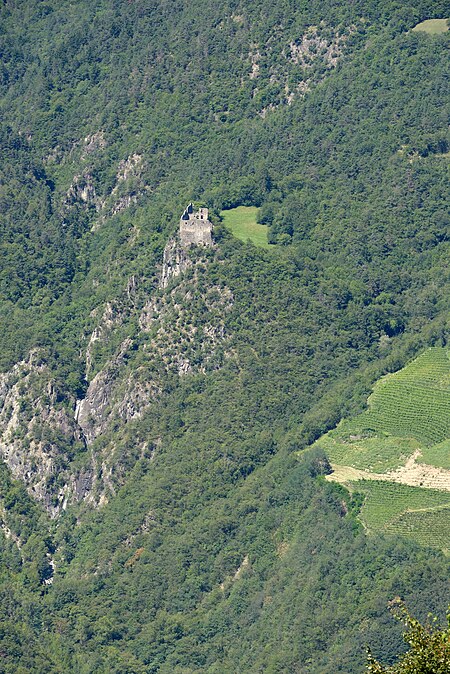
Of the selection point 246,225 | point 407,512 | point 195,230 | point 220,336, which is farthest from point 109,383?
point 407,512

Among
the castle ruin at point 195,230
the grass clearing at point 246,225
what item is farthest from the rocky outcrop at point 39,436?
the grass clearing at point 246,225

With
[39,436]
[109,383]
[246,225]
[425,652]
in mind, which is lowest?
[39,436]

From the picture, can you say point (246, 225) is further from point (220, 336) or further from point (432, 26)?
point (432, 26)

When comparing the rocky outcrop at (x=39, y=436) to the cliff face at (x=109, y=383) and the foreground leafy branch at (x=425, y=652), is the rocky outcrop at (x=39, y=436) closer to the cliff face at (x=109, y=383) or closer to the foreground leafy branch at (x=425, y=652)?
the cliff face at (x=109, y=383)

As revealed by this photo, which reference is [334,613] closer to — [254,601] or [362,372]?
[254,601]

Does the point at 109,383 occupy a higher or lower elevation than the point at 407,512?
higher

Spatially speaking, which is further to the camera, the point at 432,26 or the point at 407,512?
the point at 432,26

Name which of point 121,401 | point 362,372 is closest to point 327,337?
point 362,372
